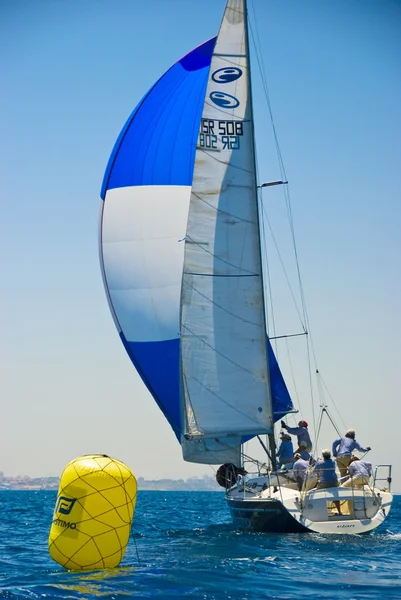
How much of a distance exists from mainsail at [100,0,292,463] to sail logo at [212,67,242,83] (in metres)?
0.02

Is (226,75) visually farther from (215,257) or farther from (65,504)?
(65,504)

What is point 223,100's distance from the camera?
16.5 m

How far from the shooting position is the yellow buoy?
9180 millimetres

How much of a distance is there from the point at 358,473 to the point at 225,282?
449 cm

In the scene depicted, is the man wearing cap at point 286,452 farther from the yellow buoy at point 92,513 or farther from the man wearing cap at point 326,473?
the yellow buoy at point 92,513

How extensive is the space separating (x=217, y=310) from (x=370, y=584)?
7.54 meters

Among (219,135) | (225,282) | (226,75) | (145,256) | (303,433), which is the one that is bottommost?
(303,433)

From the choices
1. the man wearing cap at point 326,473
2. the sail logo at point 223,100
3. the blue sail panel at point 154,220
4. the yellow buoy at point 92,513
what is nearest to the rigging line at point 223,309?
the blue sail panel at point 154,220

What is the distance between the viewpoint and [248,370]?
51.3 ft

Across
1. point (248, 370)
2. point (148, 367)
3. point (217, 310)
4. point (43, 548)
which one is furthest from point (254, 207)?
point (43, 548)

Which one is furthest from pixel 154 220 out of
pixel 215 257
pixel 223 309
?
pixel 223 309

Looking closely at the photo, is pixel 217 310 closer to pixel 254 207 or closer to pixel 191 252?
pixel 191 252

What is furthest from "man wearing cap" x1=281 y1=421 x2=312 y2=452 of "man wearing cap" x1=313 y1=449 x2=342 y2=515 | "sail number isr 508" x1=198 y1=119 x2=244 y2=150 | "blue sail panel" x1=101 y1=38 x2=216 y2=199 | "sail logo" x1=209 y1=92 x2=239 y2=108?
"blue sail panel" x1=101 y1=38 x2=216 y2=199

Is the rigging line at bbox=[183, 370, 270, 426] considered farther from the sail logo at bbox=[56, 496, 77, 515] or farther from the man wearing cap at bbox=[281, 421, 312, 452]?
the sail logo at bbox=[56, 496, 77, 515]
